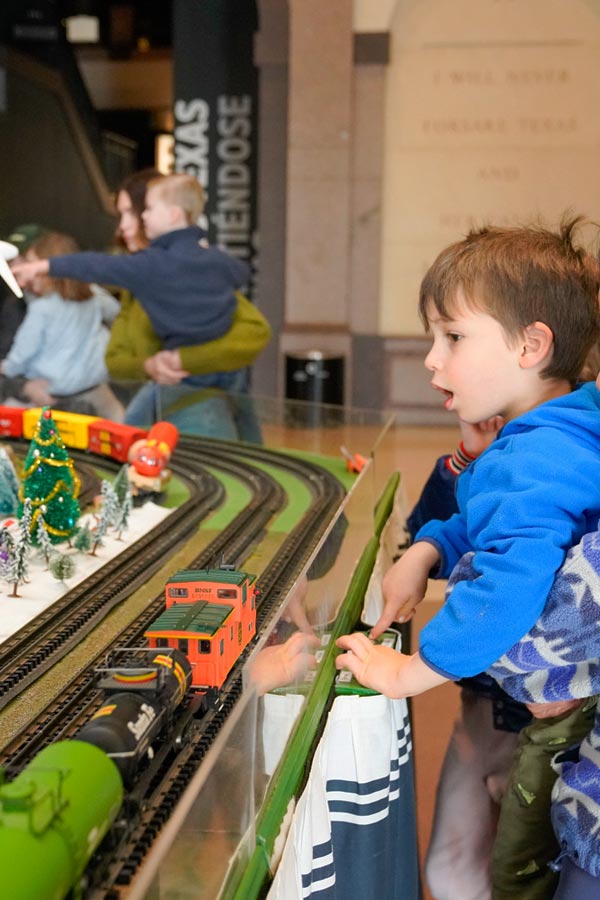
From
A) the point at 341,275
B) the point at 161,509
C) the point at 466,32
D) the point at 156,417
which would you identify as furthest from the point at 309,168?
the point at 161,509

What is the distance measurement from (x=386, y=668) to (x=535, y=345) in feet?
2.63

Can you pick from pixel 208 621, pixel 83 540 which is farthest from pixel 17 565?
pixel 208 621

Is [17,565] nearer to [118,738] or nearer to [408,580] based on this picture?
[408,580]

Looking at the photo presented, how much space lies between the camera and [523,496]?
6.35 feet

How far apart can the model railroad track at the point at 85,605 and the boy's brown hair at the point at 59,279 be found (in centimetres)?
299

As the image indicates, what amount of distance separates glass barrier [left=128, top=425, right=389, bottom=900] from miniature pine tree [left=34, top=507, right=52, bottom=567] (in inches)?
49.5

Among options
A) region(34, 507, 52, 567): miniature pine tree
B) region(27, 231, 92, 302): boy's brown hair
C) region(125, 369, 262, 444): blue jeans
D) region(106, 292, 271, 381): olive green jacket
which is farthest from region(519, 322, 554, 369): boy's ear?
region(27, 231, 92, 302): boy's brown hair

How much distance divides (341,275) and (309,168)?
5.11 ft

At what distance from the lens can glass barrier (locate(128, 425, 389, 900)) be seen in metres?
1.41

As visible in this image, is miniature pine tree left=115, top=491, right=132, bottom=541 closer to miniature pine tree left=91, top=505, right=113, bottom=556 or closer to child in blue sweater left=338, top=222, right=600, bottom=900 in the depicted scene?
miniature pine tree left=91, top=505, right=113, bottom=556

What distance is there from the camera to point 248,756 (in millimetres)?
1729

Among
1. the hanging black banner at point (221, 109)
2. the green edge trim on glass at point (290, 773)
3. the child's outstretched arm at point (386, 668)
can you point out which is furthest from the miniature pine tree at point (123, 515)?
the hanging black banner at point (221, 109)

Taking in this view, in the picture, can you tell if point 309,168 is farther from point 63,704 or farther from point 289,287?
point 63,704

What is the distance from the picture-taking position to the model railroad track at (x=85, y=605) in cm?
266
